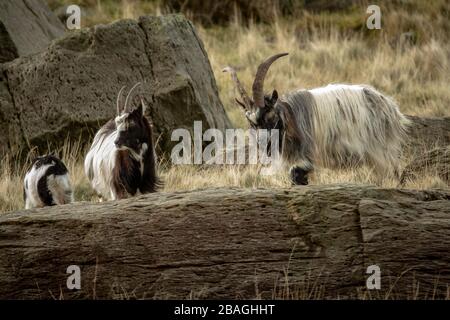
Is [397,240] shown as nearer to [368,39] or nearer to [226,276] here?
[226,276]

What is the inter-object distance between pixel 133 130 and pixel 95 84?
3551 mm

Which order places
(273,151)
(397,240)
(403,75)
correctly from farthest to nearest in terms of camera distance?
(403,75) < (273,151) < (397,240)

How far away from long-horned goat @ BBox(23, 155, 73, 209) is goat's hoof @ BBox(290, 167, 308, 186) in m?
2.41

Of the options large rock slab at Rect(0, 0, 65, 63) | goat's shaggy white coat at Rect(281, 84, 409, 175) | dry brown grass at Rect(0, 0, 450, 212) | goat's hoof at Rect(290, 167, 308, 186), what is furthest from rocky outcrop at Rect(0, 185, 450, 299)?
dry brown grass at Rect(0, 0, 450, 212)

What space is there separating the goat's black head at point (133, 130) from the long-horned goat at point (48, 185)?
781 mm

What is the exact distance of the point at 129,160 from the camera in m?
9.32

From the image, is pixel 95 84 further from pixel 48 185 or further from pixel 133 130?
pixel 133 130

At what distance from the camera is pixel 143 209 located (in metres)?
7.04

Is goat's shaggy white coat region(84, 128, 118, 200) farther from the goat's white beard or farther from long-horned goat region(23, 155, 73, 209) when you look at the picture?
long-horned goat region(23, 155, 73, 209)

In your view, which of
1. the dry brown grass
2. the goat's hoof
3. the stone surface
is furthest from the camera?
the dry brown grass

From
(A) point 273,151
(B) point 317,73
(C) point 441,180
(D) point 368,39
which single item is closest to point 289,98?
(A) point 273,151

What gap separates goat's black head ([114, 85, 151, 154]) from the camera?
911 cm

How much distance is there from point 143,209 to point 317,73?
36.5ft

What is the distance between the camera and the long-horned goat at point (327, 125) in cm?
1093
